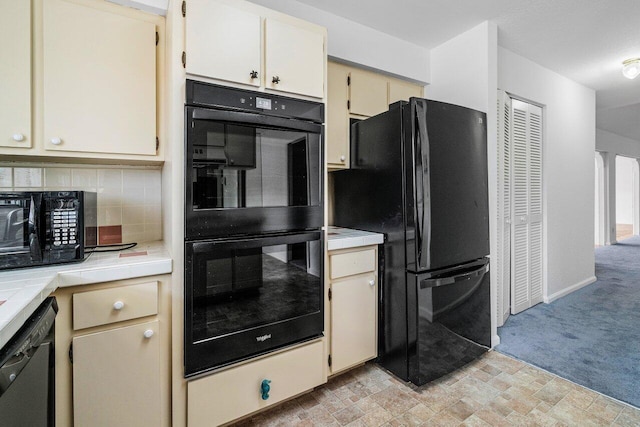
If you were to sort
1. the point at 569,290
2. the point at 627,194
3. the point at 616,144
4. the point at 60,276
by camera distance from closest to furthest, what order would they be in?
the point at 60,276
the point at 569,290
the point at 616,144
the point at 627,194

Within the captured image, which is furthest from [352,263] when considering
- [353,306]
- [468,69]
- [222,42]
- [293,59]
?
[468,69]

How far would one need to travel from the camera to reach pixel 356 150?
2.25 m

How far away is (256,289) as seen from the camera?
1503 millimetres

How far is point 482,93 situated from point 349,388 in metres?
2.30

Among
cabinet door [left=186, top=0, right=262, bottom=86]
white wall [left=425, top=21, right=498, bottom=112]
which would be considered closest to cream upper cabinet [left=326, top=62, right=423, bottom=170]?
white wall [left=425, top=21, right=498, bottom=112]

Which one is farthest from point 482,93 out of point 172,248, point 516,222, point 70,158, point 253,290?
point 70,158

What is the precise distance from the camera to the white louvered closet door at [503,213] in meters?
2.51

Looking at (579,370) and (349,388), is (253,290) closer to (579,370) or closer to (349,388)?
(349,388)

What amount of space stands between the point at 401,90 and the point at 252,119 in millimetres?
1707

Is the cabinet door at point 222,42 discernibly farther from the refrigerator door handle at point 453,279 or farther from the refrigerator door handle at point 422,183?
the refrigerator door handle at point 453,279

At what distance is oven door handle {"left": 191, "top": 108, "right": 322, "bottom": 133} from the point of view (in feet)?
4.37

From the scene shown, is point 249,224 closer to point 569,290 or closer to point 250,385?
point 250,385

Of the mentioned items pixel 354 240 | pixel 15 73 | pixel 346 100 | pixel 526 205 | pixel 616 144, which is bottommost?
pixel 354 240

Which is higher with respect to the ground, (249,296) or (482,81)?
(482,81)
